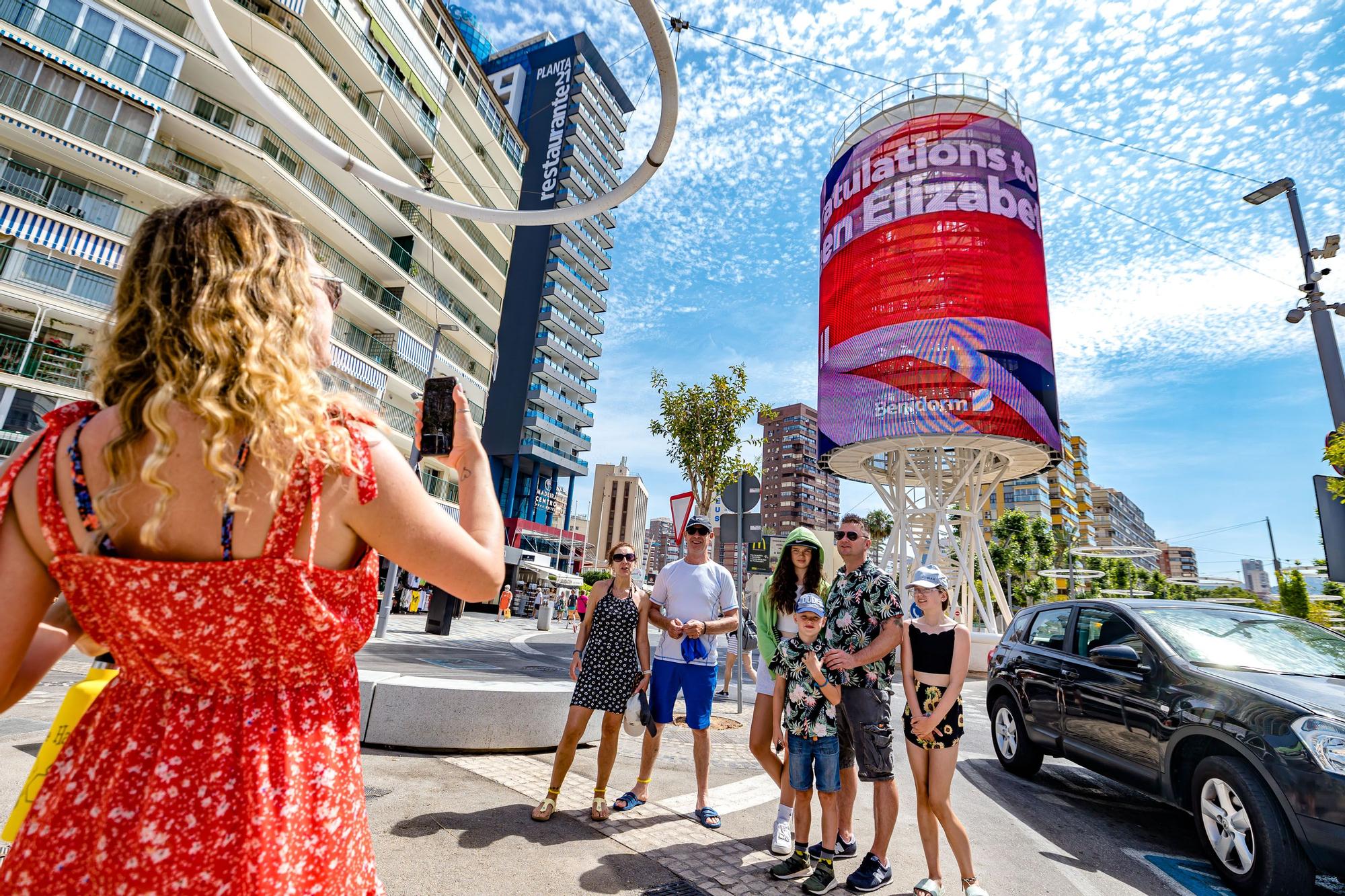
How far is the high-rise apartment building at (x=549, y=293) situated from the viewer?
177 feet

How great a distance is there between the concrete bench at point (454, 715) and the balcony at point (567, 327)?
53.5 m

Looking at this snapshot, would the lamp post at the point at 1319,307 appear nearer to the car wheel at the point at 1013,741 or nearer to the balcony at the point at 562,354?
the car wheel at the point at 1013,741

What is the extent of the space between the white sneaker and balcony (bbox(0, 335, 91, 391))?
19094 millimetres

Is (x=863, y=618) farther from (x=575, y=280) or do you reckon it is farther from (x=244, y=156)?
(x=575, y=280)

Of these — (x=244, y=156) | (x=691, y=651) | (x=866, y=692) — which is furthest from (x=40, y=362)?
(x=866, y=692)

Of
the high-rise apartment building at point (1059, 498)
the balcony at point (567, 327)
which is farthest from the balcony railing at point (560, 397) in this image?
the high-rise apartment building at point (1059, 498)

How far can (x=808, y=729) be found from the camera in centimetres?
384

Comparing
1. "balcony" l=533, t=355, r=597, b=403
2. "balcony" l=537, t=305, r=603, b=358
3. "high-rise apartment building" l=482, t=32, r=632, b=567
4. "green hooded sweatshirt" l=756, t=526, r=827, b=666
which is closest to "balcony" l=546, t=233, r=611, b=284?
"high-rise apartment building" l=482, t=32, r=632, b=567

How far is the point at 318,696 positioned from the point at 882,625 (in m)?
3.54

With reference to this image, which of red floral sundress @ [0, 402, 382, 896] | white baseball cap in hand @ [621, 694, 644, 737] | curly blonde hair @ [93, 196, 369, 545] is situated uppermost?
curly blonde hair @ [93, 196, 369, 545]

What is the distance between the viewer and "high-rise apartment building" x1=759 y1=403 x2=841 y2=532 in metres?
137

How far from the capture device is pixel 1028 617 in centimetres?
702

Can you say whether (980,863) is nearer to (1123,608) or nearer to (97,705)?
(1123,608)

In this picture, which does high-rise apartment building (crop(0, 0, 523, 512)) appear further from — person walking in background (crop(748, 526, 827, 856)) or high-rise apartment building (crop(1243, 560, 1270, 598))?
high-rise apartment building (crop(1243, 560, 1270, 598))
